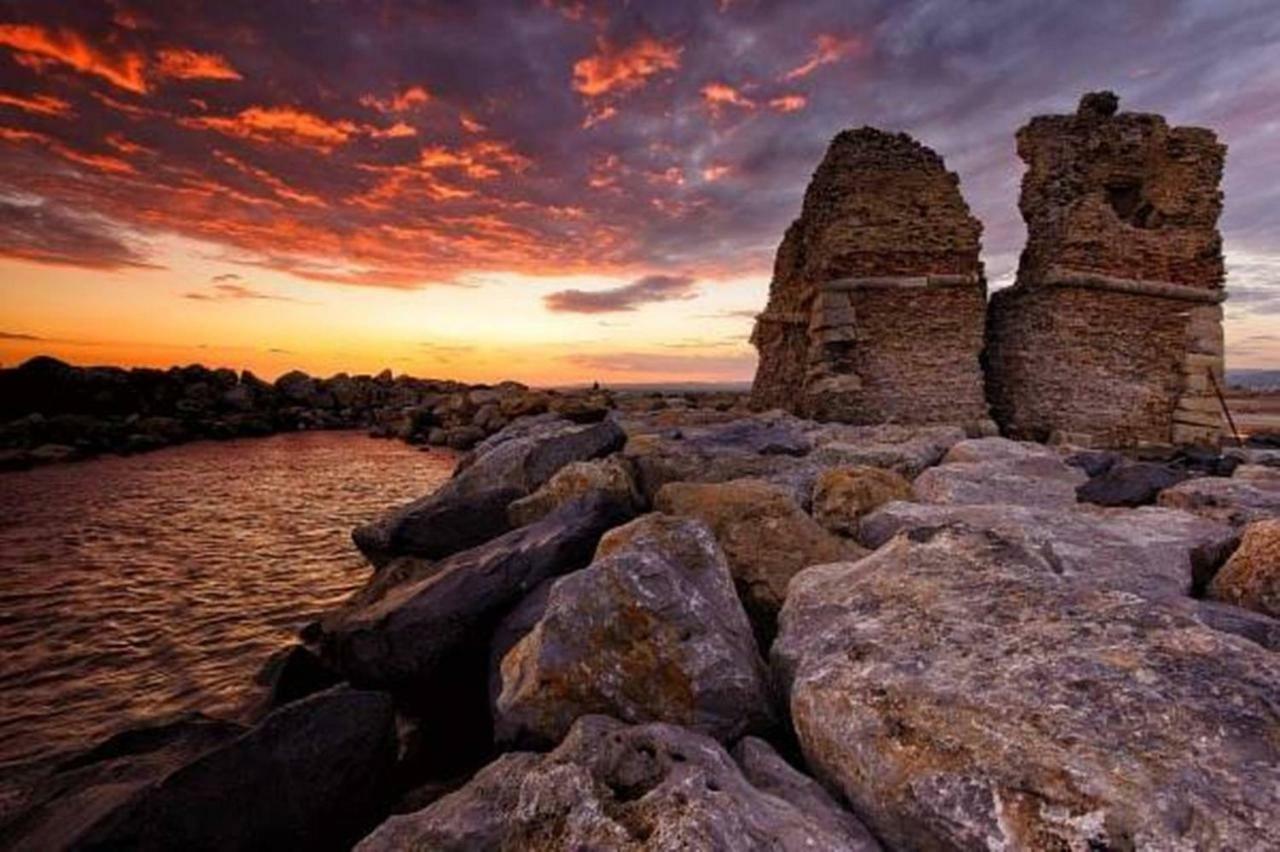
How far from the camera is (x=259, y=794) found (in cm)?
321

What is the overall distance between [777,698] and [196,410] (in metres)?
30.9

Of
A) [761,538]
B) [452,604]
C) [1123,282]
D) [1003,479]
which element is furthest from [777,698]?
[1123,282]

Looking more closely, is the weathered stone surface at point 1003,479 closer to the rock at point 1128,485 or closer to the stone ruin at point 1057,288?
the rock at point 1128,485

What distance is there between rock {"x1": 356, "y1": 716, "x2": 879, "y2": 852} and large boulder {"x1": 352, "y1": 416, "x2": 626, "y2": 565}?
4.49 metres

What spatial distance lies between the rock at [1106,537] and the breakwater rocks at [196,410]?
37.7 feet

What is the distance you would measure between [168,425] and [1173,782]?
27595 mm

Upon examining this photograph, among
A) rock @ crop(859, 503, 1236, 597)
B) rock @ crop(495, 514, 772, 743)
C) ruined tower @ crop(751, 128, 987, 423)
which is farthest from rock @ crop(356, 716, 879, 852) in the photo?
ruined tower @ crop(751, 128, 987, 423)

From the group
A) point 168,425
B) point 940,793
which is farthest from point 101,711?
point 168,425

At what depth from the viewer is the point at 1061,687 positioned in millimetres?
2521

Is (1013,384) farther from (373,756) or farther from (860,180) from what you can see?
(373,756)

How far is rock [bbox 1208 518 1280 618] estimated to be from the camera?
3551 mm

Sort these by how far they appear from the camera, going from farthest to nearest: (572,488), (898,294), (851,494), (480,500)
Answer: (898,294) < (480,500) < (572,488) < (851,494)

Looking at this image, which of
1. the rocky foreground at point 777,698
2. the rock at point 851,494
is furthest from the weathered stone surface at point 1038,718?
the rock at point 851,494

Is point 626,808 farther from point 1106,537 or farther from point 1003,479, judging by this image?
point 1003,479
